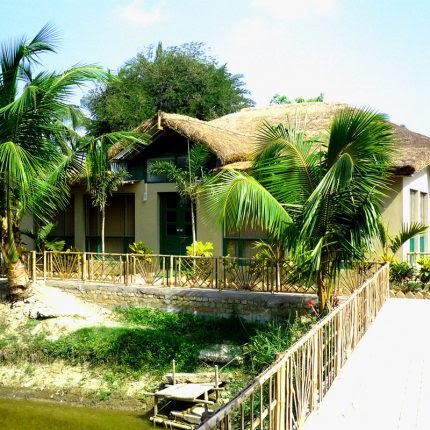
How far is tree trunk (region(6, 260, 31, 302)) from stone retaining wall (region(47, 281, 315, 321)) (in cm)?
110

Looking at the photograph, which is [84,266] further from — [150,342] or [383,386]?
[383,386]

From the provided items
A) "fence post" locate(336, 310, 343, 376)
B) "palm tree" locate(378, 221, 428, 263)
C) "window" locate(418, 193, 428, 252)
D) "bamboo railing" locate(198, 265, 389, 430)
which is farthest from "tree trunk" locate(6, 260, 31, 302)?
"window" locate(418, 193, 428, 252)

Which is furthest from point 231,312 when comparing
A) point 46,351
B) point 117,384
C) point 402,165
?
point 402,165

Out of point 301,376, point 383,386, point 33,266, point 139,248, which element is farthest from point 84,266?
point 301,376

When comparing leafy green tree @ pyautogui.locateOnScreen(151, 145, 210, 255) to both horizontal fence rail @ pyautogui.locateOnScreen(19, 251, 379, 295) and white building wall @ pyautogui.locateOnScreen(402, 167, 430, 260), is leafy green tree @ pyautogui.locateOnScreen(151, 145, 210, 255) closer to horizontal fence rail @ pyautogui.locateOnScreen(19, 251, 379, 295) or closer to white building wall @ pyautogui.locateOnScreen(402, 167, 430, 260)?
horizontal fence rail @ pyautogui.locateOnScreen(19, 251, 379, 295)

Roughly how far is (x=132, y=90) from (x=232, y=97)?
5.48 m

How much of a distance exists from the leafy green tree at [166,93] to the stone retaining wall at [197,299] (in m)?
14.9

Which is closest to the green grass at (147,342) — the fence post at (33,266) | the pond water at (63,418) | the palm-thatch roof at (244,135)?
the pond water at (63,418)

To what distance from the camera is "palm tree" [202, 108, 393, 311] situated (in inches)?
325

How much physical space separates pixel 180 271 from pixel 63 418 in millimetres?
4272

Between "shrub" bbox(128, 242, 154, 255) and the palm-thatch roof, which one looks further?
"shrub" bbox(128, 242, 154, 255)

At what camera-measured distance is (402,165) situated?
42.4 ft

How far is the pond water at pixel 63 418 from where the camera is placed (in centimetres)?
1012

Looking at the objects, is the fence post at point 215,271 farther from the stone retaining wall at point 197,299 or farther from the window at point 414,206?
the window at point 414,206
